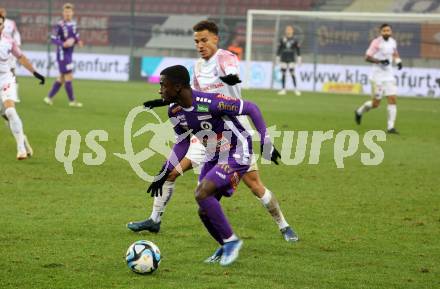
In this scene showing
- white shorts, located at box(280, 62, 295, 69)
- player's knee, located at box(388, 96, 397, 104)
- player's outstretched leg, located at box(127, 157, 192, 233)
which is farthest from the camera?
white shorts, located at box(280, 62, 295, 69)

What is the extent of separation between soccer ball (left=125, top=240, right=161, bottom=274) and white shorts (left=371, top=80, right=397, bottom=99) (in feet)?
45.8

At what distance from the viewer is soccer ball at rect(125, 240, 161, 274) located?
7148 millimetres

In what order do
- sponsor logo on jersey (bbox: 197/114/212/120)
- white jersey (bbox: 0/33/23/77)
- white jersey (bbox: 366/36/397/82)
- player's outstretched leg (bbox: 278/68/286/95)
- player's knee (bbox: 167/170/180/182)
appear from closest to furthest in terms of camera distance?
1. sponsor logo on jersey (bbox: 197/114/212/120)
2. player's knee (bbox: 167/170/180/182)
3. white jersey (bbox: 0/33/23/77)
4. white jersey (bbox: 366/36/397/82)
5. player's outstretched leg (bbox: 278/68/286/95)

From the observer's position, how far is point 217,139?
8008mm

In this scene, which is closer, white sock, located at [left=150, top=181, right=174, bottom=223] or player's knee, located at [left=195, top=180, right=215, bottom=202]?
player's knee, located at [left=195, top=180, right=215, bottom=202]

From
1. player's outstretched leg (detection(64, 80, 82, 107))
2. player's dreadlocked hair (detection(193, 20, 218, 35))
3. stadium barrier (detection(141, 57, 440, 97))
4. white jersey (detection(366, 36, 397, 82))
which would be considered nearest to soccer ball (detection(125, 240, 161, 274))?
player's dreadlocked hair (detection(193, 20, 218, 35))

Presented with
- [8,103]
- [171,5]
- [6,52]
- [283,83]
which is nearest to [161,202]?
[8,103]

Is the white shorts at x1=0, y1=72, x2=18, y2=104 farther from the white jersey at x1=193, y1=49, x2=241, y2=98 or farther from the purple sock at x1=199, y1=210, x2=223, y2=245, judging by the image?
the purple sock at x1=199, y1=210, x2=223, y2=245

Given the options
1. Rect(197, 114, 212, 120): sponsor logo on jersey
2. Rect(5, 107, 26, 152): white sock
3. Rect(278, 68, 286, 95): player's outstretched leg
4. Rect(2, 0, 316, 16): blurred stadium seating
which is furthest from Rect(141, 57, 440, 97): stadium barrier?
Rect(197, 114, 212, 120): sponsor logo on jersey

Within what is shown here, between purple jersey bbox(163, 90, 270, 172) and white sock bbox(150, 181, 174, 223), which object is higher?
purple jersey bbox(163, 90, 270, 172)

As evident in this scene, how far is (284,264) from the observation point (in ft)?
25.3

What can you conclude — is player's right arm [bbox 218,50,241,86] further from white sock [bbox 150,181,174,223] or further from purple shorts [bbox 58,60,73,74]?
purple shorts [bbox 58,60,73,74]

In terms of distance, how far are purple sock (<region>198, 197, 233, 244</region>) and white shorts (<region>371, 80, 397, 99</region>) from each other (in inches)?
526

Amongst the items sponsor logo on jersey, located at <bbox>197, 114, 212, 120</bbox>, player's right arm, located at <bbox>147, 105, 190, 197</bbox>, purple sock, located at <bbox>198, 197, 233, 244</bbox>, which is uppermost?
sponsor logo on jersey, located at <bbox>197, 114, 212, 120</bbox>
